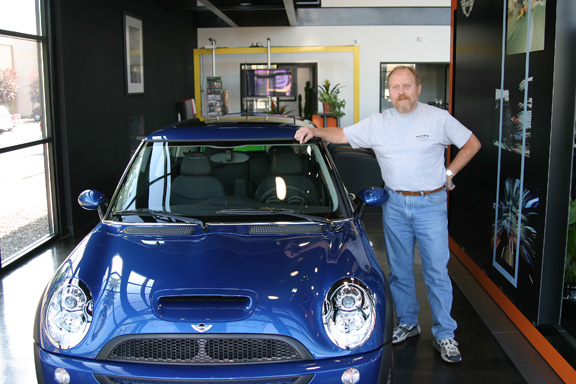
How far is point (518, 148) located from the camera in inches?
156

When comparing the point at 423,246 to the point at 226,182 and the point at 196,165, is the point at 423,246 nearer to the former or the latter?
the point at 226,182

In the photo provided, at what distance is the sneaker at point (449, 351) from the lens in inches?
135

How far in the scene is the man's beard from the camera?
3.28m

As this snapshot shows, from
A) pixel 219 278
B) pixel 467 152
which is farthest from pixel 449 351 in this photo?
pixel 219 278

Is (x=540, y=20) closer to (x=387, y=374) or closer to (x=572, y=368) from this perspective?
(x=572, y=368)

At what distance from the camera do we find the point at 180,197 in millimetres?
3191

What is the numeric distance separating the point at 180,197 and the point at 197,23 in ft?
43.7

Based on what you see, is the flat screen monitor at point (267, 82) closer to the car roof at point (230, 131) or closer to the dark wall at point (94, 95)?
the dark wall at point (94, 95)

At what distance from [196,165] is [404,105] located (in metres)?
1.19

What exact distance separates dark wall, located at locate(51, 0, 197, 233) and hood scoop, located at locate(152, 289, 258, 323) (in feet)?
16.5

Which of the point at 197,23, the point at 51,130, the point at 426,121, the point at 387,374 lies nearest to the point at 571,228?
the point at 426,121

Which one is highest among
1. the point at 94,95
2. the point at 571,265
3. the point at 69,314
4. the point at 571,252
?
the point at 94,95

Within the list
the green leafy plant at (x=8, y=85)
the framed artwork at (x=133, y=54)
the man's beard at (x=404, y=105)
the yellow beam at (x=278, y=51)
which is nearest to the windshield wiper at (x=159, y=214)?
the man's beard at (x=404, y=105)

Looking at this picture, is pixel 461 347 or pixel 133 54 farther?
pixel 133 54
